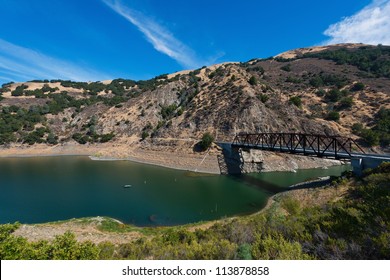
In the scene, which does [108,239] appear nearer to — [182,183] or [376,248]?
[376,248]

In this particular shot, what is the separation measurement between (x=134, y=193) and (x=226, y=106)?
53.1m

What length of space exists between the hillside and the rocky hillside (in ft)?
1.17

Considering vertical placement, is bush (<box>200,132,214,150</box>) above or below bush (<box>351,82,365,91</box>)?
below

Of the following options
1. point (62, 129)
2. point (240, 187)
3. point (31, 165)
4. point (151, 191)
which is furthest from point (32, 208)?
point (62, 129)

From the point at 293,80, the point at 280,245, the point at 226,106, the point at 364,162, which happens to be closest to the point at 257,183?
the point at 364,162

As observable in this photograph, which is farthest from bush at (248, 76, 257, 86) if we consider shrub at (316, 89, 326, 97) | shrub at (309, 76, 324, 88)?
shrub at (309, 76, 324, 88)

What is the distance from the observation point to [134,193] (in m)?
42.3

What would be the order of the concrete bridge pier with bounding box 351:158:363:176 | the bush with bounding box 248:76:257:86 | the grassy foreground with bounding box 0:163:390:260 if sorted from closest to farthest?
the grassy foreground with bounding box 0:163:390:260
the concrete bridge pier with bounding box 351:158:363:176
the bush with bounding box 248:76:257:86

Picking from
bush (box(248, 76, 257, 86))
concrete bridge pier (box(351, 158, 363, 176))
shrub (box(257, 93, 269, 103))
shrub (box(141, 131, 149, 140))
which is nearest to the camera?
concrete bridge pier (box(351, 158, 363, 176))

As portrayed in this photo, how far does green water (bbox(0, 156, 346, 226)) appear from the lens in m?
32.4

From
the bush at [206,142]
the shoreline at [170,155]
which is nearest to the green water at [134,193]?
the shoreline at [170,155]

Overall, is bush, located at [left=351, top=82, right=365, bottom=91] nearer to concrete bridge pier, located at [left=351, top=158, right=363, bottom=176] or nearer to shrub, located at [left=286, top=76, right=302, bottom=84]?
shrub, located at [left=286, top=76, right=302, bottom=84]

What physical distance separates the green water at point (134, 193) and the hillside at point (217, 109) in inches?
882

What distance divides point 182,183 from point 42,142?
81.4m
